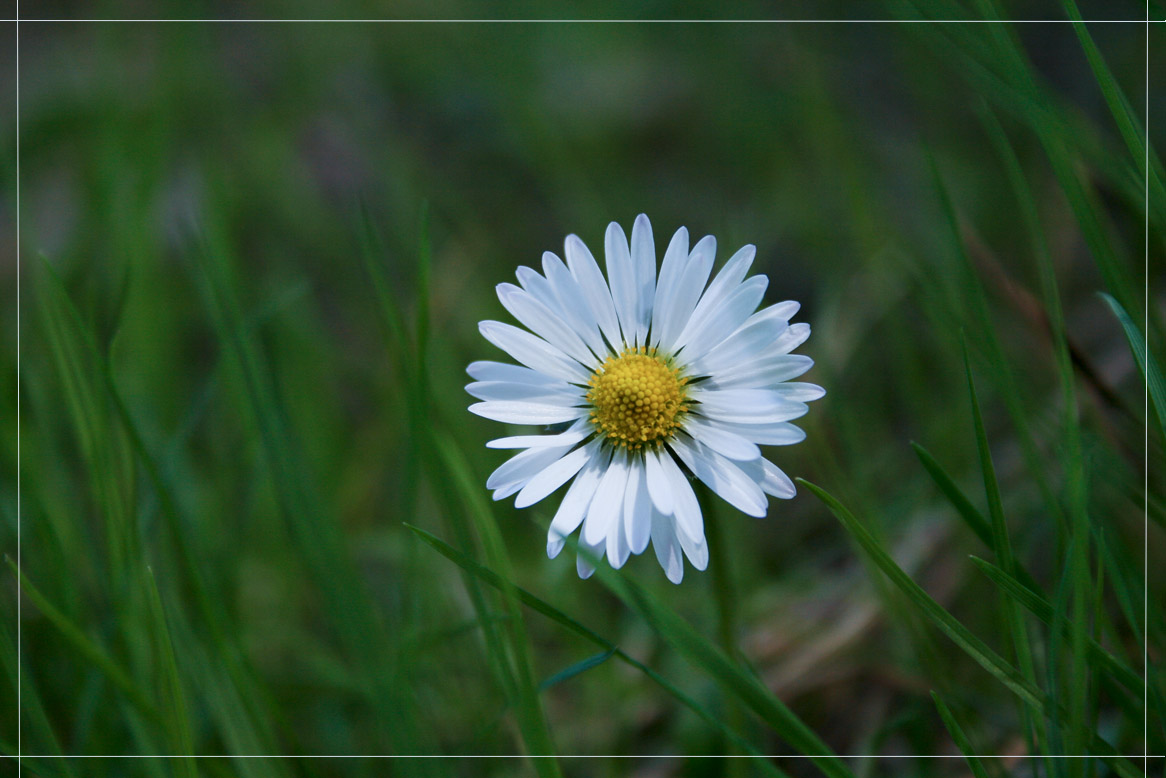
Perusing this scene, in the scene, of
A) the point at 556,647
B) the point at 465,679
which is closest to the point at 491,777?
the point at 465,679

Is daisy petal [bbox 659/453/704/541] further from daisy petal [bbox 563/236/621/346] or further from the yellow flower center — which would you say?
daisy petal [bbox 563/236/621/346]

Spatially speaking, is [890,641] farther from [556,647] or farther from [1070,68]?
[1070,68]

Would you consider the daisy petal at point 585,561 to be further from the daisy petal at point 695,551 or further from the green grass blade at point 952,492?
the green grass blade at point 952,492

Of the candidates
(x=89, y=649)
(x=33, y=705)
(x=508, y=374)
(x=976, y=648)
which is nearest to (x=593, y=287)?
(x=508, y=374)

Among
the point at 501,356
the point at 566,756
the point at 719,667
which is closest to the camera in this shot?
the point at 719,667

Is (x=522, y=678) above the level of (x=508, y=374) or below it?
below

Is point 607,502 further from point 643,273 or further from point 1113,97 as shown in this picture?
point 1113,97
